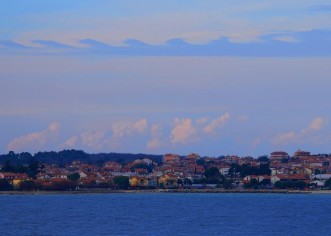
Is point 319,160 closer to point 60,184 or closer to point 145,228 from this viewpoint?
point 60,184

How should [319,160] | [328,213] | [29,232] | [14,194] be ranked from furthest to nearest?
[319,160], [14,194], [328,213], [29,232]

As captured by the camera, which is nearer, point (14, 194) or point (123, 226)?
point (123, 226)

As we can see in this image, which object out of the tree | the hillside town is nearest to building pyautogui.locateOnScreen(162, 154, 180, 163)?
the hillside town

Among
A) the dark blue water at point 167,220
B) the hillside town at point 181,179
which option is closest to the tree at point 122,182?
the hillside town at point 181,179

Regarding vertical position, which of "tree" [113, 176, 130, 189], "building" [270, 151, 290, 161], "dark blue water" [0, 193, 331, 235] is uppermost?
"building" [270, 151, 290, 161]

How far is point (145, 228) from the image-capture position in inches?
2138

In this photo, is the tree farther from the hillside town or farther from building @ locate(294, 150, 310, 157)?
building @ locate(294, 150, 310, 157)

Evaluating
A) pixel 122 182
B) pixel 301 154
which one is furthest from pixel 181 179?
pixel 301 154

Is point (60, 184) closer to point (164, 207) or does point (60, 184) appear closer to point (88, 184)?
point (88, 184)

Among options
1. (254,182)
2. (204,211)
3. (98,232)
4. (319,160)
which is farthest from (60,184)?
(98,232)

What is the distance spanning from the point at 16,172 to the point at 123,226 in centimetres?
7325

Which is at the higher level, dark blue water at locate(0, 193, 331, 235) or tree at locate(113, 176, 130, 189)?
tree at locate(113, 176, 130, 189)

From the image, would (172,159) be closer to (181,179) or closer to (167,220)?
(181,179)

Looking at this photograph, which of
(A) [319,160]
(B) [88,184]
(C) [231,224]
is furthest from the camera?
(A) [319,160]
